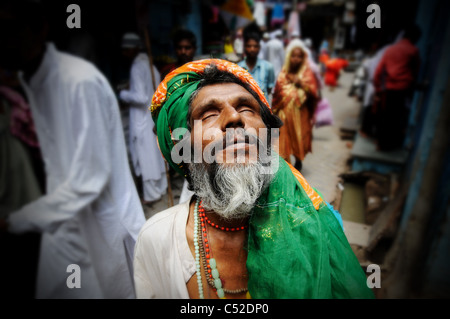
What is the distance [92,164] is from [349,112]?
12078 millimetres

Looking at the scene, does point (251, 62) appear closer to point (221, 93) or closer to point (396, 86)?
point (396, 86)

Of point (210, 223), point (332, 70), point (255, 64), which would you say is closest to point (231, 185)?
point (210, 223)

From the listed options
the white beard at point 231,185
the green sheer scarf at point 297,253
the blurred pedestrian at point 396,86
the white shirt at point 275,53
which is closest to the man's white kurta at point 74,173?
the white beard at point 231,185

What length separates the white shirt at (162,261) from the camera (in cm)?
130

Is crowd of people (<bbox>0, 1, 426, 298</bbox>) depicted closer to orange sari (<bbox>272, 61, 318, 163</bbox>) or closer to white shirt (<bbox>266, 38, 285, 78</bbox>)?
orange sari (<bbox>272, 61, 318, 163</bbox>)

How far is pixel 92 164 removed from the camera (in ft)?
2.89

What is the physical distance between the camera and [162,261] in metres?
1.36

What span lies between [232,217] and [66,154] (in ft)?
2.84

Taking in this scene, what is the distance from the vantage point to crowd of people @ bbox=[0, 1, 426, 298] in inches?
31.0

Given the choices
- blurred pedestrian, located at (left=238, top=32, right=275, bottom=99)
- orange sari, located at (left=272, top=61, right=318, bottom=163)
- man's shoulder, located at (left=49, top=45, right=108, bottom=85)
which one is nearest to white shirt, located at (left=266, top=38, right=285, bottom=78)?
blurred pedestrian, located at (left=238, top=32, right=275, bottom=99)

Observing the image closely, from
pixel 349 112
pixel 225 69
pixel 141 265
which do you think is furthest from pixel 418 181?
pixel 349 112

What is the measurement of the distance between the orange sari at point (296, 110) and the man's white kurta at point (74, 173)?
1956mm
